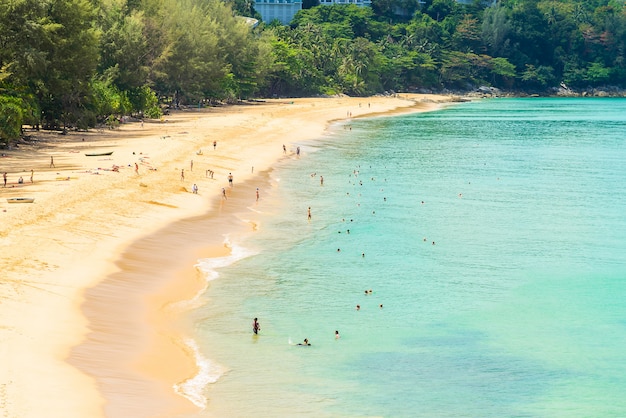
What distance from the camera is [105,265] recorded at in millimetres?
38781

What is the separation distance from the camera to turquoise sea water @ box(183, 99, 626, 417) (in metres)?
27.6

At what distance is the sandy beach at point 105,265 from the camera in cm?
2558

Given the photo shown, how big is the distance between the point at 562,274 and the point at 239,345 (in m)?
19.1

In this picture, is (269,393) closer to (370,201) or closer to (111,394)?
(111,394)

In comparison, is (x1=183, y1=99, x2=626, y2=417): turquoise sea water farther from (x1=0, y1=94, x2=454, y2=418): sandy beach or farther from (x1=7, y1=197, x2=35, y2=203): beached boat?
Answer: (x1=7, y1=197, x2=35, y2=203): beached boat

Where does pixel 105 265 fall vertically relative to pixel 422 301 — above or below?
above

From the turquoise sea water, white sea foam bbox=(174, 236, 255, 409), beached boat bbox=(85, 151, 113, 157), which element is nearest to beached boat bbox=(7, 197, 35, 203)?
the turquoise sea water

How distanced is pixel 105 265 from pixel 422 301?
1342 cm

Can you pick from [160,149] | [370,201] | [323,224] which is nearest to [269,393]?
[323,224]

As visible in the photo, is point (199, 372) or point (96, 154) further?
point (96, 154)

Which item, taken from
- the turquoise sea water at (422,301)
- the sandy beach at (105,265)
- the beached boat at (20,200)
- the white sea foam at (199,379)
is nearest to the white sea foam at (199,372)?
the white sea foam at (199,379)

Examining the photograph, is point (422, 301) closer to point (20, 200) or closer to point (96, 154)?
point (20, 200)

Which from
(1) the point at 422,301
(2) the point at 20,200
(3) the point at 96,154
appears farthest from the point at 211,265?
(3) the point at 96,154

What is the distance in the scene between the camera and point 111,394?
25.3 m
